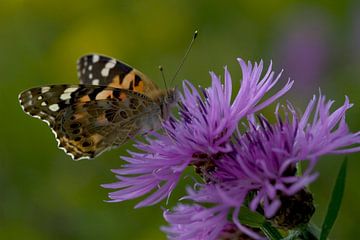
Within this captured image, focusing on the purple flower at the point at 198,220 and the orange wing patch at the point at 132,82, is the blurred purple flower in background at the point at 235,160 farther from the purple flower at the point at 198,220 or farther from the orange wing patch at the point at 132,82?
the orange wing patch at the point at 132,82

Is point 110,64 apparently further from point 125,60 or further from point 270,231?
point 125,60

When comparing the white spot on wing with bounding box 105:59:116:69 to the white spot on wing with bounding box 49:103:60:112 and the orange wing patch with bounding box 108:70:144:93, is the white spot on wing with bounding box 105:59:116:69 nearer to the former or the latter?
the orange wing patch with bounding box 108:70:144:93

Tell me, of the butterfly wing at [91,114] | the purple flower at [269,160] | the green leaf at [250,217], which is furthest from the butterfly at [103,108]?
the green leaf at [250,217]

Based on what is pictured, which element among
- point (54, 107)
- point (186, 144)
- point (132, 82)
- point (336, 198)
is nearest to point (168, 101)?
point (132, 82)

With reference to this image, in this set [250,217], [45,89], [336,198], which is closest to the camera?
[336,198]

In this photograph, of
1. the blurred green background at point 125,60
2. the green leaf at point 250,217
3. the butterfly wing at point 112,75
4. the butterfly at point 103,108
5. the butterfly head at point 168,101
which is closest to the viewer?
the green leaf at point 250,217

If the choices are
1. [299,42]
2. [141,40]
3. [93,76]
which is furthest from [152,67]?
[93,76]

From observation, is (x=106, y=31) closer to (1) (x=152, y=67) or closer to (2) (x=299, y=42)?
(1) (x=152, y=67)

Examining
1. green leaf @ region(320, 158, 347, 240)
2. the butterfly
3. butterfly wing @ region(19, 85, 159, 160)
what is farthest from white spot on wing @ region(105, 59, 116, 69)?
green leaf @ region(320, 158, 347, 240)
